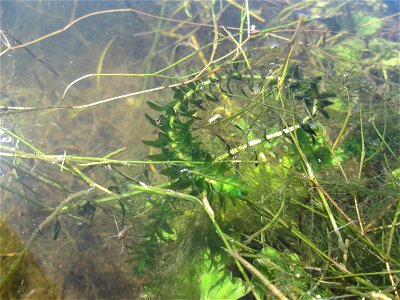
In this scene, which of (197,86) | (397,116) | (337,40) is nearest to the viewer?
(197,86)

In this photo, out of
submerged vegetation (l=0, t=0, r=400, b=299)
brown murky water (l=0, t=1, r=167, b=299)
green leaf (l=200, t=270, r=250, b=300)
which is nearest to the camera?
submerged vegetation (l=0, t=0, r=400, b=299)

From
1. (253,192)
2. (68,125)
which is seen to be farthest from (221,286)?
(68,125)

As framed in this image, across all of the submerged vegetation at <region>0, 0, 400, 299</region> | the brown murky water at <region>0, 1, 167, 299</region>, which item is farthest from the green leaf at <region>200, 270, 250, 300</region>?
the brown murky water at <region>0, 1, 167, 299</region>

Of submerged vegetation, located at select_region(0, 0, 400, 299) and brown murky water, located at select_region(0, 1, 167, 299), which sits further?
brown murky water, located at select_region(0, 1, 167, 299)

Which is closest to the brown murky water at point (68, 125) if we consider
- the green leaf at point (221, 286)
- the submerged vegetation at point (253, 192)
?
the submerged vegetation at point (253, 192)

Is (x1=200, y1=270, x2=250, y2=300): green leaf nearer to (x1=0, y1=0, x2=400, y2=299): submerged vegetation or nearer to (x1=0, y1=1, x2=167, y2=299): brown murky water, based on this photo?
(x1=0, y1=0, x2=400, y2=299): submerged vegetation

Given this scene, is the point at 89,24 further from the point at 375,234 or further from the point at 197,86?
the point at 375,234

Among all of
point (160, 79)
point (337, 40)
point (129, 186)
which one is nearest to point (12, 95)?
point (160, 79)

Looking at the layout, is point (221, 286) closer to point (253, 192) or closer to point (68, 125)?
point (253, 192)

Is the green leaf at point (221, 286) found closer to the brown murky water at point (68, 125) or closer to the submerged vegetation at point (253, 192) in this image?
the submerged vegetation at point (253, 192)
